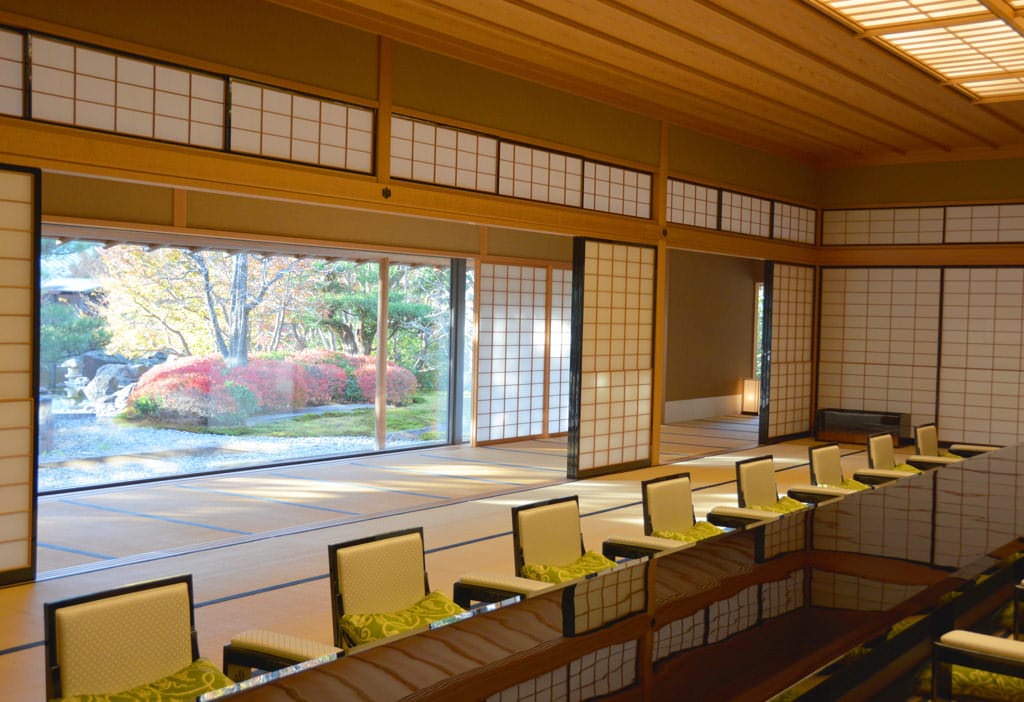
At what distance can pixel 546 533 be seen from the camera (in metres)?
3.51

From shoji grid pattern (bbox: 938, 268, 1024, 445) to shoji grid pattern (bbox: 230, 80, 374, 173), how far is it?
22.7ft

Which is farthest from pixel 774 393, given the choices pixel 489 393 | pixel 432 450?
pixel 432 450

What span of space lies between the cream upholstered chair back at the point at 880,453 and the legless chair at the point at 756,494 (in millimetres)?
1346

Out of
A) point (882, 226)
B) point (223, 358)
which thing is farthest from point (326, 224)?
point (882, 226)

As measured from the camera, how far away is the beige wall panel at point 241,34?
4.48m

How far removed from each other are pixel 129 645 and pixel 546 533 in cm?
157

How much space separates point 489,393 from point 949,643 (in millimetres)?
7738

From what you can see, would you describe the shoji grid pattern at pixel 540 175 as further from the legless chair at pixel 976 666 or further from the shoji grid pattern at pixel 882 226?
the legless chair at pixel 976 666

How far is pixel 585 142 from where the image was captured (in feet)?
24.7

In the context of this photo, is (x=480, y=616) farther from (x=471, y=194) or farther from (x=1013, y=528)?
(x=471, y=194)

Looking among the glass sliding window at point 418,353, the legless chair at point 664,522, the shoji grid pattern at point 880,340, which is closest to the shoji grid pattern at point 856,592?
the legless chair at point 664,522

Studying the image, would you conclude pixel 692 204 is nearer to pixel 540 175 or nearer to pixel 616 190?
pixel 616 190

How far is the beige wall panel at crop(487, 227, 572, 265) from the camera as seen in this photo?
973 cm

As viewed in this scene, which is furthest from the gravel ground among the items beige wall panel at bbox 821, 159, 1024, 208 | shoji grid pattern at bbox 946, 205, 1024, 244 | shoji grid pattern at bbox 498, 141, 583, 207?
shoji grid pattern at bbox 946, 205, 1024, 244
